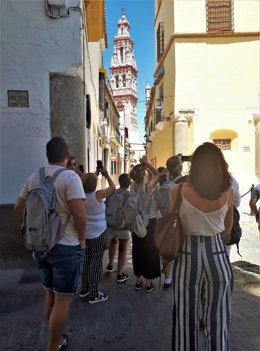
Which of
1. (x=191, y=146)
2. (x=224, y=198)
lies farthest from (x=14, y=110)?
(x=191, y=146)

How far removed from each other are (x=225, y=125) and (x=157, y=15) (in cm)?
928

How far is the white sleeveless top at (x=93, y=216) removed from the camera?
378cm

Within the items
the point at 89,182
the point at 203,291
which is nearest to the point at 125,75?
the point at 89,182

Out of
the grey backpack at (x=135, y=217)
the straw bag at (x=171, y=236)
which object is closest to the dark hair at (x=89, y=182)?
the grey backpack at (x=135, y=217)

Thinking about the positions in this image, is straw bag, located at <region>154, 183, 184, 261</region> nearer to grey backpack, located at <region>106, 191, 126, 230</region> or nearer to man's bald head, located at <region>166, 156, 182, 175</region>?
man's bald head, located at <region>166, 156, 182, 175</region>

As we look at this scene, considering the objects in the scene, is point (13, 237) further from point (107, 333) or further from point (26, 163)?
point (107, 333)

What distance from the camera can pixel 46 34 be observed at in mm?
5332

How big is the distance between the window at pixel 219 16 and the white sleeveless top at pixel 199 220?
1591cm

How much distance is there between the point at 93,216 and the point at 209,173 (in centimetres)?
197

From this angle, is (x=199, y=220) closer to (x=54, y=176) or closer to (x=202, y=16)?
(x=54, y=176)

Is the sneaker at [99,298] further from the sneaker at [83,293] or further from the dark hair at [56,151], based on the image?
the dark hair at [56,151]

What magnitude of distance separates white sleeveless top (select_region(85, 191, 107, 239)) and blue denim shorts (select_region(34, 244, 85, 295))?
1177 millimetres

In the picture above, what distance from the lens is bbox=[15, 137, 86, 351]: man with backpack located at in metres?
2.40

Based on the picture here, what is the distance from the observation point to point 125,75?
67125 millimetres
